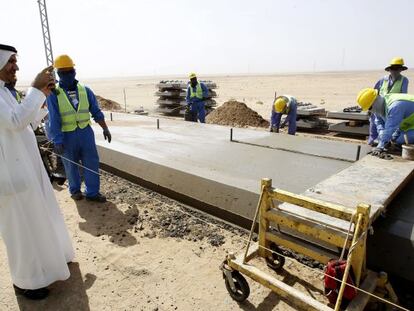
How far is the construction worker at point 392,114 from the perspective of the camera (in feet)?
13.4

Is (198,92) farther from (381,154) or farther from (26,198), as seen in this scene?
(26,198)

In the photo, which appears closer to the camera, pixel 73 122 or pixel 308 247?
pixel 308 247

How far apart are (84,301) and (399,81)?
6.55m

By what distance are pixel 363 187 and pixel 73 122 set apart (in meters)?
3.58

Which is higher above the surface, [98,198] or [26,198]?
[26,198]

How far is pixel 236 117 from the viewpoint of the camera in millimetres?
11820

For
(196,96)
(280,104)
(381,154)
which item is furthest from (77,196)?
(196,96)

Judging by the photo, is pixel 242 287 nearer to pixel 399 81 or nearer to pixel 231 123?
pixel 399 81

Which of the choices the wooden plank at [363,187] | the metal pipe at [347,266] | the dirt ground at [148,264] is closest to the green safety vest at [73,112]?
the dirt ground at [148,264]

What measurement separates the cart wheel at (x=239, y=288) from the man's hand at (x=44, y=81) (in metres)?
2.11

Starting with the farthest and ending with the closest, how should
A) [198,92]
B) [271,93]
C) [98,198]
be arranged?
[271,93], [198,92], [98,198]

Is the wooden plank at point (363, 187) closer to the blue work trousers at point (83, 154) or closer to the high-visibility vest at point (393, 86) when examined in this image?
the blue work trousers at point (83, 154)

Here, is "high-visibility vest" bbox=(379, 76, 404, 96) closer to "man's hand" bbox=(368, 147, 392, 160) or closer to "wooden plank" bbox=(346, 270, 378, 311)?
"man's hand" bbox=(368, 147, 392, 160)

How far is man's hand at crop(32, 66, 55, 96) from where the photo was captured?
2.47 m
